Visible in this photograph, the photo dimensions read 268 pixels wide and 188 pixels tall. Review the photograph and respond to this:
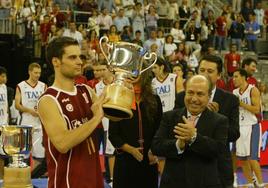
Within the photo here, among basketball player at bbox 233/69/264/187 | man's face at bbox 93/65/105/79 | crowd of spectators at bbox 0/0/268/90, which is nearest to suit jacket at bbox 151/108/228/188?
man's face at bbox 93/65/105/79

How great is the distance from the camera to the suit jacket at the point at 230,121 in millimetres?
5285

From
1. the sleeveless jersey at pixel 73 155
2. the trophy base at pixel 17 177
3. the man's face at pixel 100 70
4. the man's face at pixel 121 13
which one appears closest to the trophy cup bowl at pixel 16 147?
the trophy base at pixel 17 177

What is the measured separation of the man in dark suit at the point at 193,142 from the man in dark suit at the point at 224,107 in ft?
1.55

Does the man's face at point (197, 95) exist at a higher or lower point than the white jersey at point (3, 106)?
higher

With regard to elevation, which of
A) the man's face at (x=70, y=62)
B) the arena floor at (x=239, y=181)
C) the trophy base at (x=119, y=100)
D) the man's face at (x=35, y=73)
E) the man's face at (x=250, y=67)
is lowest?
the arena floor at (x=239, y=181)

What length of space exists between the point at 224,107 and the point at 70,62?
66.5 inches

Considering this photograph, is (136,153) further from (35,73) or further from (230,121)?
(35,73)

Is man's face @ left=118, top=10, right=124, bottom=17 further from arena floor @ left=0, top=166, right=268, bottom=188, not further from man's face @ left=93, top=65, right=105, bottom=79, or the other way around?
man's face @ left=93, top=65, right=105, bottom=79

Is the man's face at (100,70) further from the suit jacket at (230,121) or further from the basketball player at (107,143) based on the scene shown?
the suit jacket at (230,121)

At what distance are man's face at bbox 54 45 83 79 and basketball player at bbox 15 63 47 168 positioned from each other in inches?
235

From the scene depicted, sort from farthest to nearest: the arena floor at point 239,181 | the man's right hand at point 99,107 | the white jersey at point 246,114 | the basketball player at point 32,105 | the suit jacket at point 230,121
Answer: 1. the basketball player at point 32,105
2. the white jersey at point 246,114
3. the arena floor at point 239,181
4. the suit jacket at point 230,121
5. the man's right hand at point 99,107

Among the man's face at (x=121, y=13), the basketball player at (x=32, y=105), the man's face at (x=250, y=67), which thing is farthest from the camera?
the man's face at (x=121, y=13)

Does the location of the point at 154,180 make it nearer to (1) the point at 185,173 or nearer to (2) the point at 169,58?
(1) the point at 185,173

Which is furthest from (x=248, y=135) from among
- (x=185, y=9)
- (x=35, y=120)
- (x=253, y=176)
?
(x=185, y=9)
